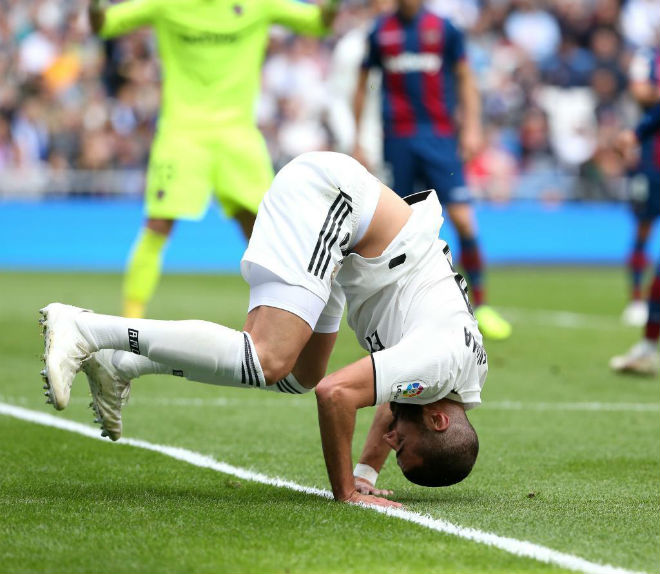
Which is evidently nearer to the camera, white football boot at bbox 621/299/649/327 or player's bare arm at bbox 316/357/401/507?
player's bare arm at bbox 316/357/401/507

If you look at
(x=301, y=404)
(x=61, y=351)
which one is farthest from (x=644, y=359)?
(x=61, y=351)

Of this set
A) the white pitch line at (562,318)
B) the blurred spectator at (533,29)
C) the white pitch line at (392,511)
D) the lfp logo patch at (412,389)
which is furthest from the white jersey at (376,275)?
the blurred spectator at (533,29)

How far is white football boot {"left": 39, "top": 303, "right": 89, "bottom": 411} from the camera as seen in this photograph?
454cm

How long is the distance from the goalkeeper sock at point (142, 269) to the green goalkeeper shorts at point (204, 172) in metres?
0.19

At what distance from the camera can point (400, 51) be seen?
10867mm

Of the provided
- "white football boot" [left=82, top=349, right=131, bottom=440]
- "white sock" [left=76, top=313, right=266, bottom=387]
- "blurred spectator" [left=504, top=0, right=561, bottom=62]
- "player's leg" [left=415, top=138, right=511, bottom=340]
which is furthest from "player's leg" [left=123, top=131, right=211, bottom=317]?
"blurred spectator" [left=504, top=0, right=561, bottom=62]

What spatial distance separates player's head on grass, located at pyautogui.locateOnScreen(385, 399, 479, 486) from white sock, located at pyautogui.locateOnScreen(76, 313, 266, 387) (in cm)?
54

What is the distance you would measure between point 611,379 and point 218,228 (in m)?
12.4

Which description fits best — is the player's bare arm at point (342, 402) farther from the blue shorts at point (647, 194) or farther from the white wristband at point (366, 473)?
the blue shorts at point (647, 194)

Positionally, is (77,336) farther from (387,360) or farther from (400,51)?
(400,51)

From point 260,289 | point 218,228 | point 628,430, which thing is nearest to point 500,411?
point 628,430

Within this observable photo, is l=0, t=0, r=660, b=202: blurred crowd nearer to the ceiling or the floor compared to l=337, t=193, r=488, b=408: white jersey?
nearer to the floor

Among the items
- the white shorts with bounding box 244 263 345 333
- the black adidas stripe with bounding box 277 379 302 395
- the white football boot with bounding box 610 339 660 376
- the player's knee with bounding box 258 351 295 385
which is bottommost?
the white football boot with bounding box 610 339 660 376

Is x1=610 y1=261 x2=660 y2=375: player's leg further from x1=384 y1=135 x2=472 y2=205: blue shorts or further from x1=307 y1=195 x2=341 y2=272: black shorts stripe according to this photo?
x1=307 y1=195 x2=341 y2=272: black shorts stripe
